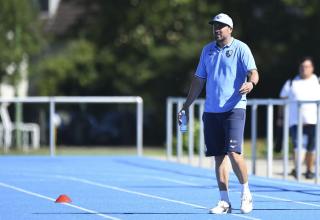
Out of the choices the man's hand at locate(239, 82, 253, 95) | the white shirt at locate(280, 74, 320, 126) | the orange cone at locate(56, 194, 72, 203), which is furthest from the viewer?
the white shirt at locate(280, 74, 320, 126)

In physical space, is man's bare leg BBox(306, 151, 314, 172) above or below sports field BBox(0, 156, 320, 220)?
above

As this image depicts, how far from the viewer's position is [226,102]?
37.6 ft

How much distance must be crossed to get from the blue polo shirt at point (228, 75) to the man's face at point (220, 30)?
15cm

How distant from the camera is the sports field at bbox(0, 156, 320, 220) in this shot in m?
11.5

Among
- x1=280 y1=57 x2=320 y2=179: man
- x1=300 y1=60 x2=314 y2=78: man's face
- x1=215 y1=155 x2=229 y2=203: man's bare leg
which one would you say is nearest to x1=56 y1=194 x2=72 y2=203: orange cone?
x1=215 y1=155 x2=229 y2=203: man's bare leg

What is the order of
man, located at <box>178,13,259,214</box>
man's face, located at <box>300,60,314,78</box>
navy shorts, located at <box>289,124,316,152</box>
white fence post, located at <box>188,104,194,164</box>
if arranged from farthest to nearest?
white fence post, located at <box>188,104,194,164</box>
man's face, located at <box>300,60,314,78</box>
navy shorts, located at <box>289,124,316,152</box>
man, located at <box>178,13,259,214</box>

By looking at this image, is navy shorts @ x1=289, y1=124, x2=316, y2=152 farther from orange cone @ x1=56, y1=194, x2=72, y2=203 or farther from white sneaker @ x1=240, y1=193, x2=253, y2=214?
white sneaker @ x1=240, y1=193, x2=253, y2=214

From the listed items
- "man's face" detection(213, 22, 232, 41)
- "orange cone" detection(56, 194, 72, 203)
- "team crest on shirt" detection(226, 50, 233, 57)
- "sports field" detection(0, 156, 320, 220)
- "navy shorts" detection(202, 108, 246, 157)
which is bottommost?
"sports field" detection(0, 156, 320, 220)

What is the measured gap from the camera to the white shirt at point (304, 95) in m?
16.8

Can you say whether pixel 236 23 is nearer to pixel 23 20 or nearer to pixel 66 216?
pixel 23 20

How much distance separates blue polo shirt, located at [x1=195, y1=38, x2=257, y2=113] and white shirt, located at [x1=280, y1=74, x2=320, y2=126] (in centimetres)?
524

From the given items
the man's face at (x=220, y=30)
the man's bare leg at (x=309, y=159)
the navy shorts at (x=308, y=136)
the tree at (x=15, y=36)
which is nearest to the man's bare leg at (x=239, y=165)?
the man's face at (x=220, y=30)

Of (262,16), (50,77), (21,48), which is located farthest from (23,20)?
(262,16)

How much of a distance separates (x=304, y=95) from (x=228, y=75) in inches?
235
